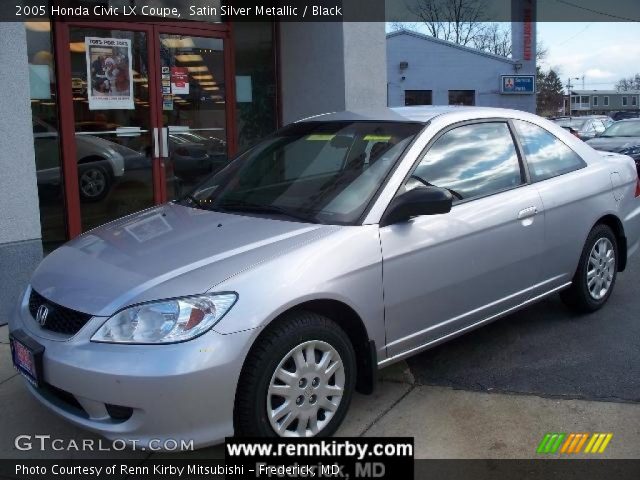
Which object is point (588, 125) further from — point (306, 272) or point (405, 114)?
point (306, 272)

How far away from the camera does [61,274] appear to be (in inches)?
131

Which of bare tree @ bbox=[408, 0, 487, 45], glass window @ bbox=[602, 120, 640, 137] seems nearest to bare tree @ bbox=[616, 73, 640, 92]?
bare tree @ bbox=[408, 0, 487, 45]

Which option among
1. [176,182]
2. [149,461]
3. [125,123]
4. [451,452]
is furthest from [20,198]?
[451,452]

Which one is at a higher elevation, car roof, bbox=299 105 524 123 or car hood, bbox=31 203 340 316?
car roof, bbox=299 105 524 123

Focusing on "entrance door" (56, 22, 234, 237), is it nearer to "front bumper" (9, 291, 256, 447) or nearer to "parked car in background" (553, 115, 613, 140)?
"front bumper" (9, 291, 256, 447)

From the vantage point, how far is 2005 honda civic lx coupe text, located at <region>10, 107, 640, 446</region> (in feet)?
9.26

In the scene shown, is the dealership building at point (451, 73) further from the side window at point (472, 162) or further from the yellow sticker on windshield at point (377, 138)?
the yellow sticker on windshield at point (377, 138)

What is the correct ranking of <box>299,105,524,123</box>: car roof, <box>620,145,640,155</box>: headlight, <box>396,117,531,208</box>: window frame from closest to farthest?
<box>396,117,531,208</box>: window frame → <box>299,105,524,123</box>: car roof → <box>620,145,640,155</box>: headlight

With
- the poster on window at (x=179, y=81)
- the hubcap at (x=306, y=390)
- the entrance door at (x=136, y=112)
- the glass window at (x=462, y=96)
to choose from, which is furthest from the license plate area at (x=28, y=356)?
the glass window at (x=462, y=96)

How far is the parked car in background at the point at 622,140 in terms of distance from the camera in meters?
12.9

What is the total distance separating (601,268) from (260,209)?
2.88 meters

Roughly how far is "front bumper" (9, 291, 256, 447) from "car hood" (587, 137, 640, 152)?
12.1m

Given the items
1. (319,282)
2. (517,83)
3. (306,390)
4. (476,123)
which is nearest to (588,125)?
(517,83)

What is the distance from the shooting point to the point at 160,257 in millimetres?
3215
